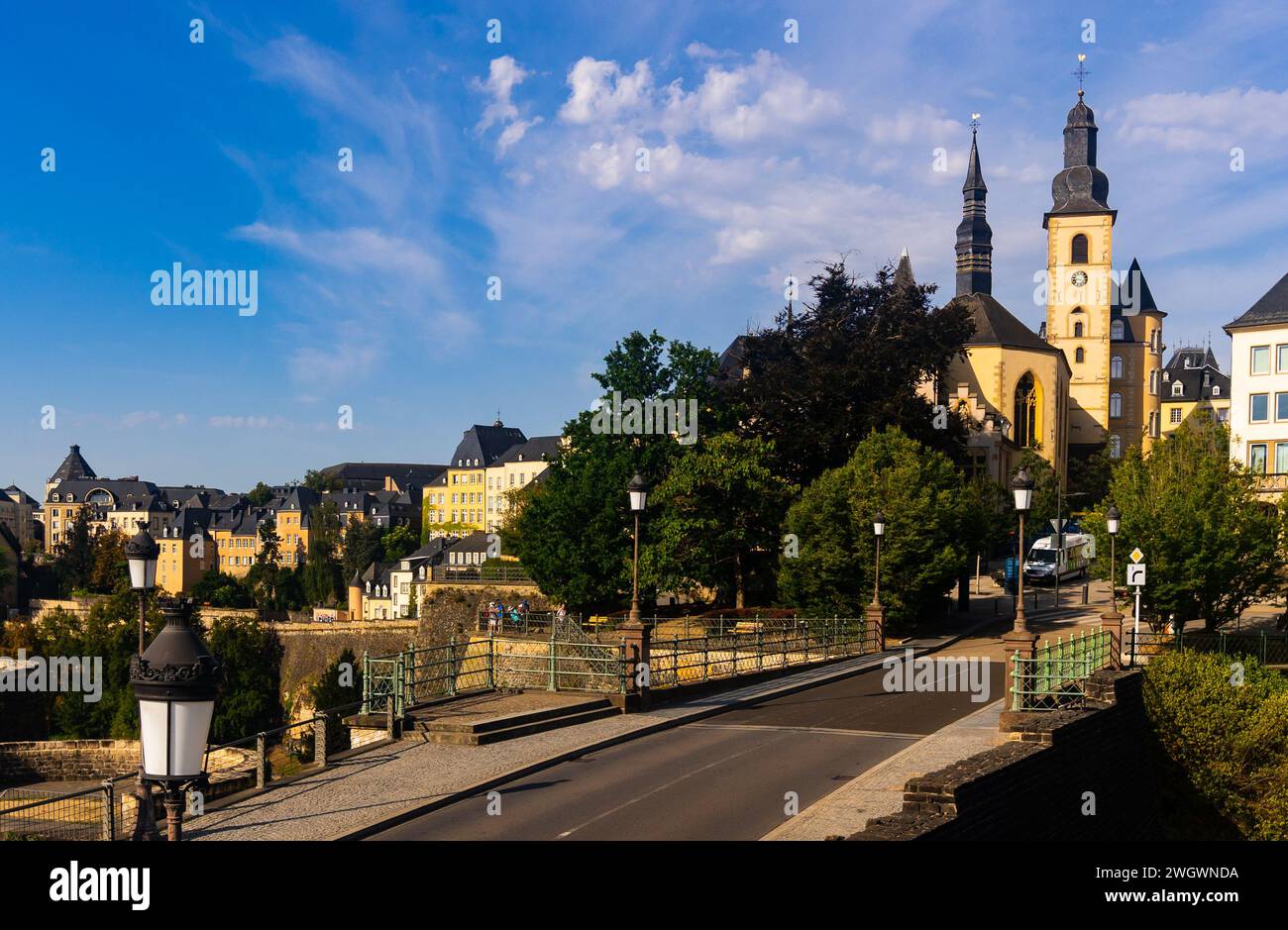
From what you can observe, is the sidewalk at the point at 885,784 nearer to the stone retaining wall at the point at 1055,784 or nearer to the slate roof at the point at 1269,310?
the stone retaining wall at the point at 1055,784

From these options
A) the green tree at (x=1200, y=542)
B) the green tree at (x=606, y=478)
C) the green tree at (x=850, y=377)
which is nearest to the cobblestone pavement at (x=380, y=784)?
the green tree at (x=1200, y=542)

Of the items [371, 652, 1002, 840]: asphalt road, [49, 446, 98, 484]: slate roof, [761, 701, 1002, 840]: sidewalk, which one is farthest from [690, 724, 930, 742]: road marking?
[49, 446, 98, 484]: slate roof

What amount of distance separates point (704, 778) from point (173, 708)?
32.3ft

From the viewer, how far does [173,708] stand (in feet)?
19.0

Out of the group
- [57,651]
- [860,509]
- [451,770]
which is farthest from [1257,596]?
[57,651]

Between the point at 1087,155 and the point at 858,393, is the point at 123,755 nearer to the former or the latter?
the point at 858,393

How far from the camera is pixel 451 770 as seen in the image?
47.8 ft

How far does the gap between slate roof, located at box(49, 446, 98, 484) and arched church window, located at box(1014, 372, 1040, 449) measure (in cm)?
15300

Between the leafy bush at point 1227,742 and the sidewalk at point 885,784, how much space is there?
22.8 feet

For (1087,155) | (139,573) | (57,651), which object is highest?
(1087,155)

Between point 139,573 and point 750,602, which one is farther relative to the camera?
point 750,602

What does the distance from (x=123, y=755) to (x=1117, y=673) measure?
96.1 ft

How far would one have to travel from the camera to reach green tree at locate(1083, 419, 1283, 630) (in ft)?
114

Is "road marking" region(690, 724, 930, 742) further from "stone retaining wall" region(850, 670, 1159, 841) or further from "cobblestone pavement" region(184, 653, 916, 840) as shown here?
"stone retaining wall" region(850, 670, 1159, 841)
